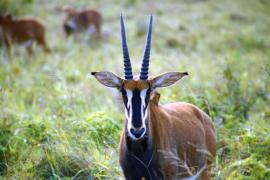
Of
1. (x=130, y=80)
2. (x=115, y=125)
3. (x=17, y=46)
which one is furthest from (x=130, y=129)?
(x=17, y=46)

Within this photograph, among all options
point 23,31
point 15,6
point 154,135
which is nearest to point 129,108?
point 154,135

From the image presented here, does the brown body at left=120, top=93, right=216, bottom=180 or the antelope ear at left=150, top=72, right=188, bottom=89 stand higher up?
the antelope ear at left=150, top=72, right=188, bottom=89

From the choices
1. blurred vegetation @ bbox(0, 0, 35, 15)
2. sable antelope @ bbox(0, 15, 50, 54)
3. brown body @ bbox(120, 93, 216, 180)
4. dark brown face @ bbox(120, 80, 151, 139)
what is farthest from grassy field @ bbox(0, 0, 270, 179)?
dark brown face @ bbox(120, 80, 151, 139)

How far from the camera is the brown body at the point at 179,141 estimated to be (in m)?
5.04

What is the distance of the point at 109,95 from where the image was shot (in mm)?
10039

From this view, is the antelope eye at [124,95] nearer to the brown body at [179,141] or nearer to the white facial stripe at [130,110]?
the white facial stripe at [130,110]

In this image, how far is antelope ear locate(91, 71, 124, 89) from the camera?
522 cm

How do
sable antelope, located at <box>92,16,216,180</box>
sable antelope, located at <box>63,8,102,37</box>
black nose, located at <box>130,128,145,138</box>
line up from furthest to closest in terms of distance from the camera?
sable antelope, located at <box>63,8,102,37</box> < sable antelope, located at <box>92,16,216,180</box> < black nose, located at <box>130,128,145,138</box>

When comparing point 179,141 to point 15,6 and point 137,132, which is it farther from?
point 15,6

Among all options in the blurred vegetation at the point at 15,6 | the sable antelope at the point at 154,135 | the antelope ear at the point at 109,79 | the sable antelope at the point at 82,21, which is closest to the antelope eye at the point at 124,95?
the sable antelope at the point at 154,135

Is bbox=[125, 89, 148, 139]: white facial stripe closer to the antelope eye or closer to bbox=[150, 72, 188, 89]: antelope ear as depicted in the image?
the antelope eye

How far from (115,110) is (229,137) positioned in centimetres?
227

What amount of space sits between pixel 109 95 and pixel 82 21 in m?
11.0

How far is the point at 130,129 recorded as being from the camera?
478 centimetres
